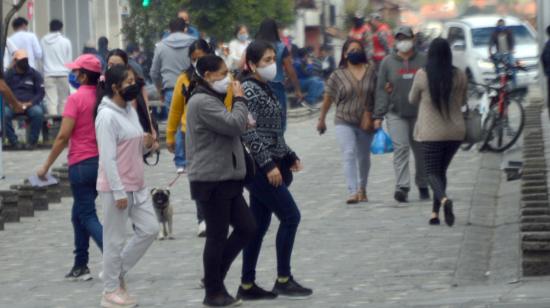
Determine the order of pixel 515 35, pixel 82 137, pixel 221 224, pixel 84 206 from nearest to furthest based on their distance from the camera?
1. pixel 221 224
2. pixel 82 137
3. pixel 84 206
4. pixel 515 35

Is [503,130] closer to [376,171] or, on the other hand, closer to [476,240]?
[376,171]

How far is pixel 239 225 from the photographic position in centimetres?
1048

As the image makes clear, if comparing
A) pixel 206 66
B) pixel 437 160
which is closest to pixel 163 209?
pixel 437 160

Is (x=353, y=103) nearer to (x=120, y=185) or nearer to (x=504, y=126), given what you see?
(x=504, y=126)

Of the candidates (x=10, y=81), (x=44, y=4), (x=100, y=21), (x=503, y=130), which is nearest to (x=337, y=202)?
(x=503, y=130)

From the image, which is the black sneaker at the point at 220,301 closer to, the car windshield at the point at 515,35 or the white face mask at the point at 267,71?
the white face mask at the point at 267,71

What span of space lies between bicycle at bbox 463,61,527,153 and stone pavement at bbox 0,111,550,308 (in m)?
2.60

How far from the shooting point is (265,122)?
425 inches

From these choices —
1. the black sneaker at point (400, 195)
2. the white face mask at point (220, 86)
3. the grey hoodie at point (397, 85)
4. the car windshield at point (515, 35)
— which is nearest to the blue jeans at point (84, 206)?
the white face mask at point (220, 86)

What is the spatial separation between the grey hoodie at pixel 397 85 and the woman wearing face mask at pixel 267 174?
5.19 metres

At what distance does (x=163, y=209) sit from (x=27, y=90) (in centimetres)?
999

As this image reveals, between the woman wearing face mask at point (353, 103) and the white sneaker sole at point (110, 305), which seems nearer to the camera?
the white sneaker sole at point (110, 305)

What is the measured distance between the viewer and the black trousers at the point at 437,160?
14305mm

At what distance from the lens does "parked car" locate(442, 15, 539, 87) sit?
118 feet
